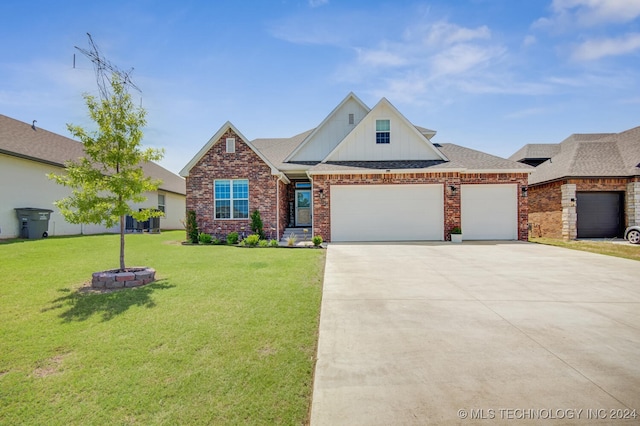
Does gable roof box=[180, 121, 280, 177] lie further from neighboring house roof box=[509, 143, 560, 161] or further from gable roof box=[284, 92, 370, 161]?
neighboring house roof box=[509, 143, 560, 161]

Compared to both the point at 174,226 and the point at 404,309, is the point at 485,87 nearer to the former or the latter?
the point at 404,309

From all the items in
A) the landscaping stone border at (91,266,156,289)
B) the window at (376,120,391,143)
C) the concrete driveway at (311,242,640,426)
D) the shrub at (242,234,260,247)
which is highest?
the window at (376,120,391,143)

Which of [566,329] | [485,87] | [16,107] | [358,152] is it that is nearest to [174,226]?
[16,107]

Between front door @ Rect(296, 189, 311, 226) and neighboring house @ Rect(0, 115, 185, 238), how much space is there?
35.0 ft

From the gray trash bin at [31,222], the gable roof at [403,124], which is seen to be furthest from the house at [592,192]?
the gray trash bin at [31,222]

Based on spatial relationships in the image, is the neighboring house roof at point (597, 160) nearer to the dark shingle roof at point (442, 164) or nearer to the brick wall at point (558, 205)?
the brick wall at point (558, 205)

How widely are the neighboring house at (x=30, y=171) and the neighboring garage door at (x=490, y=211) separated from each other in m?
17.9

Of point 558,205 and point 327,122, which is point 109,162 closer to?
point 327,122

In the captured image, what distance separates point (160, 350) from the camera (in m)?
3.68

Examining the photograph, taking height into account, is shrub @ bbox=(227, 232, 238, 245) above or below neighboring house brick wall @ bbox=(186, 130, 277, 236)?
below

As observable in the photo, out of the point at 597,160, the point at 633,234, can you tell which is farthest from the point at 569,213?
the point at 597,160

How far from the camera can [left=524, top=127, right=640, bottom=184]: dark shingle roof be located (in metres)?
16.3

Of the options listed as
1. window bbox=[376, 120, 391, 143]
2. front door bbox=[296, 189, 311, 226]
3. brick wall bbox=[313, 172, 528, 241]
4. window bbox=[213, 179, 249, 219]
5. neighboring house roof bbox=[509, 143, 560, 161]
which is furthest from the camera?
neighboring house roof bbox=[509, 143, 560, 161]

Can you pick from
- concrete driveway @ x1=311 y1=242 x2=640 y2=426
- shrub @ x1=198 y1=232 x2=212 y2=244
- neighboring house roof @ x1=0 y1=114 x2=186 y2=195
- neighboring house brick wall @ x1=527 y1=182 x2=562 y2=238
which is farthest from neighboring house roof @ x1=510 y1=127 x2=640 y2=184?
neighboring house roof @ x1=0 y1=114 x2=186 y2=195
